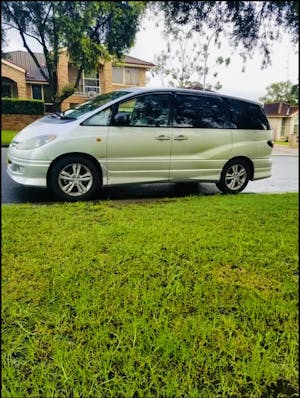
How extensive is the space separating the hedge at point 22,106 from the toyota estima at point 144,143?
0.03 m

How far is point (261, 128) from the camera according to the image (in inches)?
49.3

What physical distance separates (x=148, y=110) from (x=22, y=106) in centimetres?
40

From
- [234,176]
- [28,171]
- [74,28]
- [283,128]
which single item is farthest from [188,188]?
[74,28]

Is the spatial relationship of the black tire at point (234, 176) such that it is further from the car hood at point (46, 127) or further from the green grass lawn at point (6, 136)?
the green grass lawn at point (6, 136)

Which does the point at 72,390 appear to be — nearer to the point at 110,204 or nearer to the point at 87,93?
the point at 110,204

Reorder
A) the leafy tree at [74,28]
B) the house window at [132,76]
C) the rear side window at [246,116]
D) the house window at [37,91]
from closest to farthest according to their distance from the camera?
the leafy tree at [74,28] < the house window at [37,91] < the house window at [132,76] < the rear side window at [246,116]

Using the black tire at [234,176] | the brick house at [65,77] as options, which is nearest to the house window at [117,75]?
the brick house at [65,77]

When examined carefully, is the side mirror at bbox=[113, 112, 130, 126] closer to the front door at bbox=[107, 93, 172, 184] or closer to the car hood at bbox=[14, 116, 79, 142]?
the front door at bbox=[107, 93, 172, 184]

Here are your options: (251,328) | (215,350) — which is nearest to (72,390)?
(215,350)

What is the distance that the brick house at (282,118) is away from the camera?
1126 millimetres

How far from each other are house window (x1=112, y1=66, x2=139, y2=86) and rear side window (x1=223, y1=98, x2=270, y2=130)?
0.37 m

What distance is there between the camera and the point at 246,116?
1.25 meters

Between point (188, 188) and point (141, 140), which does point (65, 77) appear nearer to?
point (141, 140)

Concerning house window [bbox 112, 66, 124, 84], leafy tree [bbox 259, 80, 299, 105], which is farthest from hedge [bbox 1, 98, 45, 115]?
leafy tree [bbox 259, 80, 299, 105]
